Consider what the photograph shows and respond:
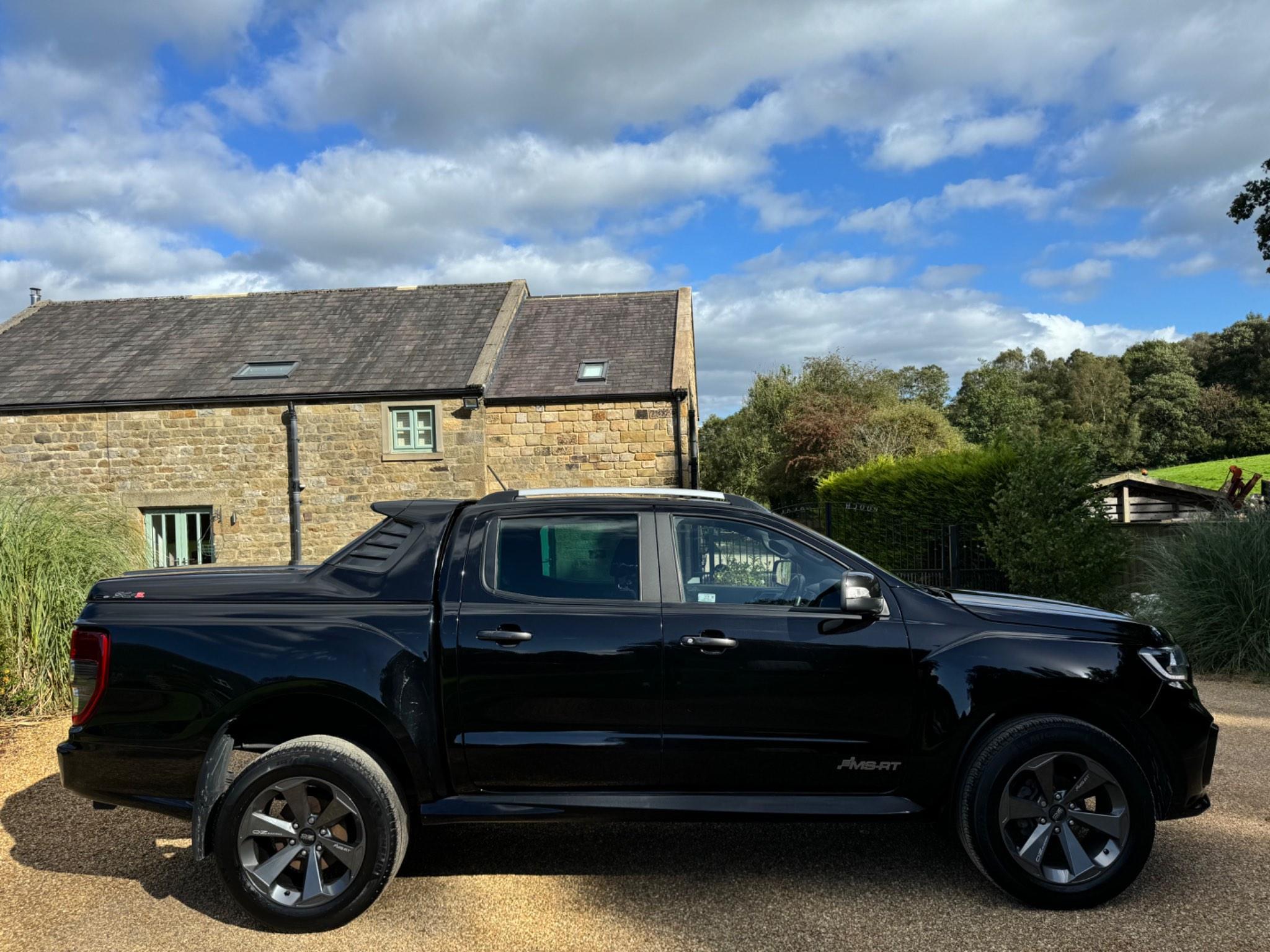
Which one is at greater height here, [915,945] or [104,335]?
[104,335]

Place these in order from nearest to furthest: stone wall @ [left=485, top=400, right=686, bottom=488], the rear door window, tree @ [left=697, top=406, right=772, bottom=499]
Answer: the rear door window, stone wall @ [left=485, top=400, right=686, bottom=488], tree @ [left=697, top=406, right=772, bottom=499]

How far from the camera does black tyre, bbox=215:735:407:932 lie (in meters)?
3.60

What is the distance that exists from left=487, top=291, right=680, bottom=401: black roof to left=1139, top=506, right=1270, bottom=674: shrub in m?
10.9

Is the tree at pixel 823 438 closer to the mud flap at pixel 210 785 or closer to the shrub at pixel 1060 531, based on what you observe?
the shrub at pixel 1060 531

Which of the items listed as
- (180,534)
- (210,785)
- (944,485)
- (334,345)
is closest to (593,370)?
(334,345)

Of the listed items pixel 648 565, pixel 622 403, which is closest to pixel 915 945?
pixel 648 565

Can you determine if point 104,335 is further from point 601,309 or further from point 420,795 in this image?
point 420,795

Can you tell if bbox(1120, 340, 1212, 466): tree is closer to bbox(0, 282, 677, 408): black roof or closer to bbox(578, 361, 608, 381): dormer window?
bbox(0, 282, 677, 408): black roof

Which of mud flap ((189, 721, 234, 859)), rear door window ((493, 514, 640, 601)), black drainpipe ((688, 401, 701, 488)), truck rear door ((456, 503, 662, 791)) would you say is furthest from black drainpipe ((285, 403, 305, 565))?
truck rear door ((456, 503, 662, 791))

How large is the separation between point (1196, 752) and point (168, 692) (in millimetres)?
4198

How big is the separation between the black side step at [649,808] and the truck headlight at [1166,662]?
3.74 feet

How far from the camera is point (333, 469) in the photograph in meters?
19.2

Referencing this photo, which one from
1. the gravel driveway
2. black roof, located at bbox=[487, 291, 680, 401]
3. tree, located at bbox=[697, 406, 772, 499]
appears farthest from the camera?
tree, located at bbox=[697, 406, 772, 499]

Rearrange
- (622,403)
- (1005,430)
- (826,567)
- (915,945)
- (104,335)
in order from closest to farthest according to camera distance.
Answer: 1. (915,945)
2. (826,567)
3. (1005,430)
4. (622,403)
5. (104,335)
